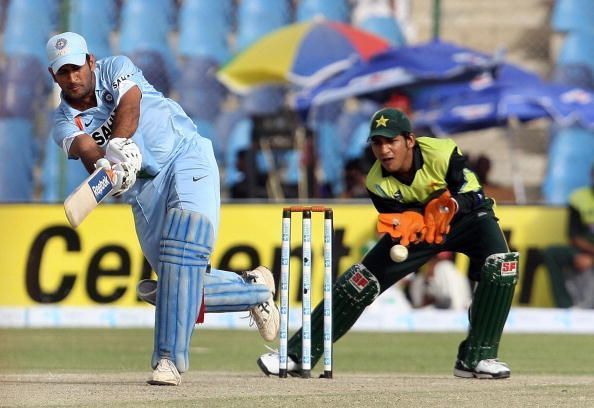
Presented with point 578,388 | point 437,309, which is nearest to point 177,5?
point 437,309

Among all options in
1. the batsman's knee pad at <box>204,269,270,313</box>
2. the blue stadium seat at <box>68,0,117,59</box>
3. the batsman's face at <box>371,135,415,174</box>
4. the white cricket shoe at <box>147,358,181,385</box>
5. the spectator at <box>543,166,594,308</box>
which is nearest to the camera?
the white cricket shoe at <box>147,358,181,385</box>

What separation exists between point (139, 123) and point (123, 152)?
47cm

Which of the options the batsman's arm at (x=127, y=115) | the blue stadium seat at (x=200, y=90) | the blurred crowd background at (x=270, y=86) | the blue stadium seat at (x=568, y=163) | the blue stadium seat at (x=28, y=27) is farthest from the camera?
the blue stadium seat at (x=200, y=90)

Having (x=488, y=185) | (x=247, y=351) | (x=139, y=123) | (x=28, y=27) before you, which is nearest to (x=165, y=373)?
(x=139, y=123)

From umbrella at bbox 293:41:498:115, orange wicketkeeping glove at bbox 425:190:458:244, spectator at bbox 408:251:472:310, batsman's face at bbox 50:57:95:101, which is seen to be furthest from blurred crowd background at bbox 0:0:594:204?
batsman's face at bbox 50:57:95:101

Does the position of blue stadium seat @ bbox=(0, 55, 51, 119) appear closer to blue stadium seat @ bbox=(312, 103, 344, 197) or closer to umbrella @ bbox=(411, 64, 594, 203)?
blue stadium seat @ bbox=(312, 103, 344, 197)

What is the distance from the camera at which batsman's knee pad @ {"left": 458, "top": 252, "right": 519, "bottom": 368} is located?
8.09 meters

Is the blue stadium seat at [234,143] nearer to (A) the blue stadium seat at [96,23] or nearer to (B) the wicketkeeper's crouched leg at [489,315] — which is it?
(A) the blue stadium seat at [96,23]

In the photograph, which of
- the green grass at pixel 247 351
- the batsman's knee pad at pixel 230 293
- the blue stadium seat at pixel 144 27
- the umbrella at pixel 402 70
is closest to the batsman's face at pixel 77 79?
the batsman's knee pad at pixel 230 293

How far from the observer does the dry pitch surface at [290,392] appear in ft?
21.1

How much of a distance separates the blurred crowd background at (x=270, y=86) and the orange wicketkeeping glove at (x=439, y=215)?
7.05 m

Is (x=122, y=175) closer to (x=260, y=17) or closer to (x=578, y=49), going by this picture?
(x=578, y=49)

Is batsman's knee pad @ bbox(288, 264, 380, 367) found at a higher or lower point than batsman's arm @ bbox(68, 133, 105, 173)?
lower

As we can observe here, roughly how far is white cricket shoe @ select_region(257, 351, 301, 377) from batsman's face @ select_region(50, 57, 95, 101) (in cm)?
189
